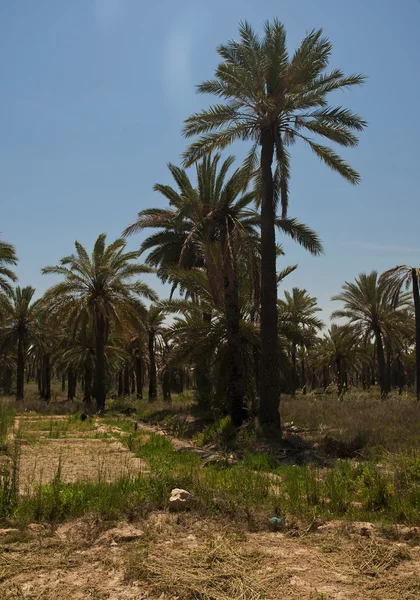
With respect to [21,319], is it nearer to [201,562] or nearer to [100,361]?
[100,361]

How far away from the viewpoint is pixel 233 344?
1611cm

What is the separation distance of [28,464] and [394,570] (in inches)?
277

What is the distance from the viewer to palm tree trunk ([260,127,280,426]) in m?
13.8

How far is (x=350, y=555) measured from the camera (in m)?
4.47

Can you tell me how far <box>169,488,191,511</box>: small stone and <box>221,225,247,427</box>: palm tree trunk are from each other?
9.33 m

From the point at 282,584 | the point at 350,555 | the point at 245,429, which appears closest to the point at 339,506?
the point at 350,555

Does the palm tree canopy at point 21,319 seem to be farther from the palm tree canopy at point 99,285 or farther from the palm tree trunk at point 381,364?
the palm tree trunk at point 381,364

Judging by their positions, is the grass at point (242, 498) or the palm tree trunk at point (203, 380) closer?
the grass at point (242, 498)

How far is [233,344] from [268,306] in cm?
259

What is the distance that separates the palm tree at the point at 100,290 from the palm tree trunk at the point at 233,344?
33.0 ft

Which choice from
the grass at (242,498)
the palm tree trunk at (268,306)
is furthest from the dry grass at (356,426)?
the grass at (242,498)

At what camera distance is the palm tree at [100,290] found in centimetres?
2511

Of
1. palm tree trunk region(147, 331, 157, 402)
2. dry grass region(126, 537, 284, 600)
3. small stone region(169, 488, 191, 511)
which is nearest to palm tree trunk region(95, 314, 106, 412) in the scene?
palm tree trunk region(147, 331, 157, 402)

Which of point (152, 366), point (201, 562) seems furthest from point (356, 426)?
point (152, 366)
